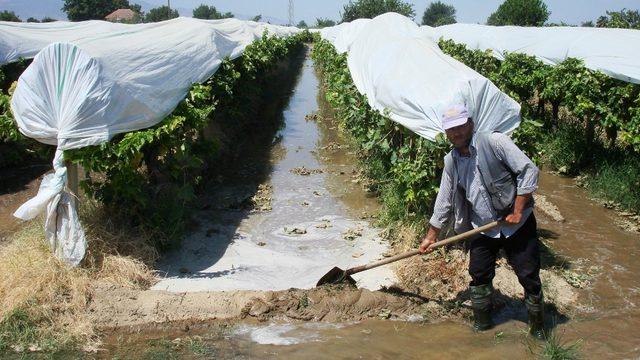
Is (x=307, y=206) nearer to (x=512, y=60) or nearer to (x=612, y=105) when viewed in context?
(x=612, y=105)

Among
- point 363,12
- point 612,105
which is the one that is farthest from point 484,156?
point 363,12

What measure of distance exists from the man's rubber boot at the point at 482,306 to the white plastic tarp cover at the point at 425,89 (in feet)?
4.98

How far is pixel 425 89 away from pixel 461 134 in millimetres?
2186

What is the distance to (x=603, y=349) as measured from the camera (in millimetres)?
4277

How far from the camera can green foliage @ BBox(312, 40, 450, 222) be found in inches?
230

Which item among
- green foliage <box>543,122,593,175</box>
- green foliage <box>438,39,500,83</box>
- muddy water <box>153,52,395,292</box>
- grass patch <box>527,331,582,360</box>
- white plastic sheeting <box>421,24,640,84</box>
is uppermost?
white plastic sheeting <box>421,24,640,84</box>

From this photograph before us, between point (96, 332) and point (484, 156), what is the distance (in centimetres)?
338

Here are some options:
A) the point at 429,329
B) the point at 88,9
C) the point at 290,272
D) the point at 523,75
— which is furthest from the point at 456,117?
the point at 88,9

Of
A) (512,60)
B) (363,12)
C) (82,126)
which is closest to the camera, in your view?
(82,126)

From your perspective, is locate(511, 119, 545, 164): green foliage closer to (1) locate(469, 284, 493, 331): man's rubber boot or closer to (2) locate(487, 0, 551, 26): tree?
(1) locate(469, 284, 493, 331): man's rubber boot

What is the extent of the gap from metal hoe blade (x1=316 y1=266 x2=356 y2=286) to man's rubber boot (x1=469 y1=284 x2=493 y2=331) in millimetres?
1162

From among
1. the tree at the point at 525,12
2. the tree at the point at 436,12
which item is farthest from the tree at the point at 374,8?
the tree at the point at 436,12

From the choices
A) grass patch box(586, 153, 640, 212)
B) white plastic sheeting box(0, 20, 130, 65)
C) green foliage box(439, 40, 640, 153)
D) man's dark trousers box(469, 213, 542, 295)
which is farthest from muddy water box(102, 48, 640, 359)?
white plastic sheeting box(0, 20, 130, 65)

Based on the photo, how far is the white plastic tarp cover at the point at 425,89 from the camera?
5188mm
